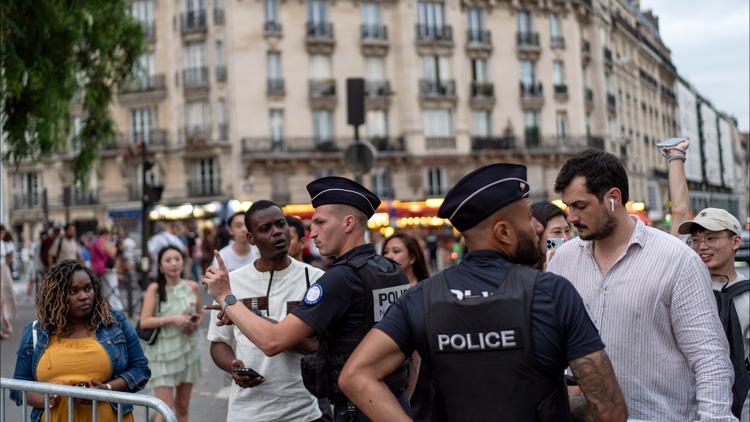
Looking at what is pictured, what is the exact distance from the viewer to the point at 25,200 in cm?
5009

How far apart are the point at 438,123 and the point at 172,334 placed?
138 feet

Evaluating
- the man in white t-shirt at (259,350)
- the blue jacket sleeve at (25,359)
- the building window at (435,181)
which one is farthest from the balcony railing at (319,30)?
the blue jacket sleeve at (25,359)

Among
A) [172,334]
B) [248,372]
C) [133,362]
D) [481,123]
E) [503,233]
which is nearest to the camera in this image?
[503,233]

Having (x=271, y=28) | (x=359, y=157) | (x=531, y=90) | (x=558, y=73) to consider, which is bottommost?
(x=359, y=157)

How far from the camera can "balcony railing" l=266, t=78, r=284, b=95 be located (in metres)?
44.9

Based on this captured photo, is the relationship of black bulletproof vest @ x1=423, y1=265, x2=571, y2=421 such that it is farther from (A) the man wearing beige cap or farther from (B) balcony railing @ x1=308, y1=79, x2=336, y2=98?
(B) balcony railing @ x1=308, y1=79, x2=336, y2=98

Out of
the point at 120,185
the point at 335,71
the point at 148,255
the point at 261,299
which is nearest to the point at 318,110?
the point at 335,71

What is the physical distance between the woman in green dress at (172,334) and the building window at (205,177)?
38.1 m

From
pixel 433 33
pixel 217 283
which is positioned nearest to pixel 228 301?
pixel 217 283

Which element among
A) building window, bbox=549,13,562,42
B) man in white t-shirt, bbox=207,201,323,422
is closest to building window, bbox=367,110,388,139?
building window, bbox=549,13,562,42

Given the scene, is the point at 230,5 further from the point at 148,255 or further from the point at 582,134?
the point at 148,255

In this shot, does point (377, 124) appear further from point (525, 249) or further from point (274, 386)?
point (525, 249)

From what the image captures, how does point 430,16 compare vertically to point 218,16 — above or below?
above

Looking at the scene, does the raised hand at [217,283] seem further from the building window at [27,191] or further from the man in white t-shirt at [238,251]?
the building window at [27,191]
